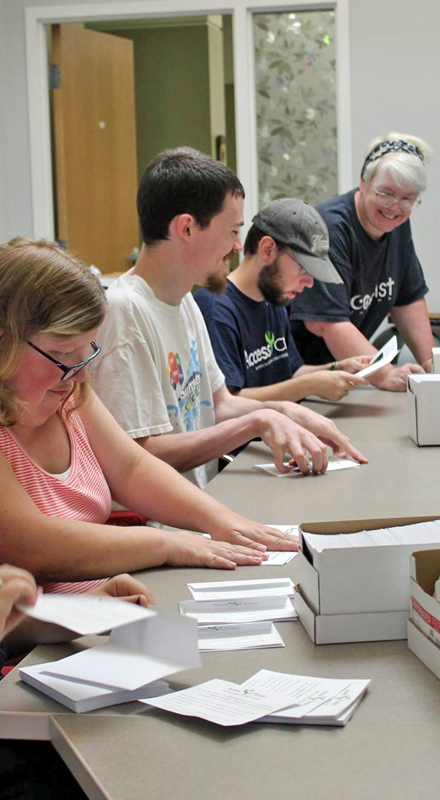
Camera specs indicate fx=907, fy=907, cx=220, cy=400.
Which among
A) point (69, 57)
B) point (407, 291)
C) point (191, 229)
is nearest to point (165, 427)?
point (191, 229)

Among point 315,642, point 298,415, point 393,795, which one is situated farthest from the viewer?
point 298,415

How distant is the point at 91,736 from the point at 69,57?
476 cm

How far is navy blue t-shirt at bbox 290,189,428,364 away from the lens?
304 cm

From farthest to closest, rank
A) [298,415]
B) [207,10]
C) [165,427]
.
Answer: [207,10]
[298,415]
[165,427]

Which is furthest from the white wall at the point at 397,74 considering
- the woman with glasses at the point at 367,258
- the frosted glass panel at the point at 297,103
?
the woman with glasses at the point at 367,258

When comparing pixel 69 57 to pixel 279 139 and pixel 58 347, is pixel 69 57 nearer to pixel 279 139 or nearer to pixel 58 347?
pixel 279 139

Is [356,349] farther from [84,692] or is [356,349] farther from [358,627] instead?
[84,692]

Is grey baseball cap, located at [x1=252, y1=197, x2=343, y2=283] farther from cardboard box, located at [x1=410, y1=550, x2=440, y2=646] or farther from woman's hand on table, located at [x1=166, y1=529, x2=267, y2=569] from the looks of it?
cardboard box, located at [x1=410, y1=550, x2=440, y2=646]

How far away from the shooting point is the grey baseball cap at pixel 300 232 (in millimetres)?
2676

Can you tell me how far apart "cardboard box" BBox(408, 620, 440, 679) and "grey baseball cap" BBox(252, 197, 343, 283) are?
1.74 m

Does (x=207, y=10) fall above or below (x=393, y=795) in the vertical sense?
above

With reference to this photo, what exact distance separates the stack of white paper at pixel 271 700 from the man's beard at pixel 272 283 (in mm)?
1764

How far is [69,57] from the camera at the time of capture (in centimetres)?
504

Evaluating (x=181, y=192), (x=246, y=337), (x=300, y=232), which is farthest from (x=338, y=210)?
(x=181, y=192)
